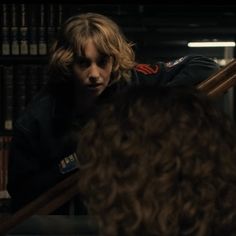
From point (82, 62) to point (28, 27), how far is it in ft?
4.84

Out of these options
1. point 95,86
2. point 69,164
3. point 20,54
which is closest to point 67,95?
point 95,86

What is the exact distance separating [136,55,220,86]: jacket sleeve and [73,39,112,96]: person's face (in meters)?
0.10

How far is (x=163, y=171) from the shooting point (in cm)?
88

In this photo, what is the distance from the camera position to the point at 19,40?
3.21 m

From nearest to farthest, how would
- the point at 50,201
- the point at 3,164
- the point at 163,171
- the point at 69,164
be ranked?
the point at 163,171 → the point at 50,201 → the point at 69,164 → the point at 3,164

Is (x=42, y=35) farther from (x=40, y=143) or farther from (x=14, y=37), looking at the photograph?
(x=40, y=143)

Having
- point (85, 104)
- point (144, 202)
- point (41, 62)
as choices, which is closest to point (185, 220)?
point (144, 202)

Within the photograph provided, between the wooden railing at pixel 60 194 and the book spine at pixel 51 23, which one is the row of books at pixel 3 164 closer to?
the book spine at pixel 51 23

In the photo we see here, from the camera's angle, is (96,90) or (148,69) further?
(148,69)

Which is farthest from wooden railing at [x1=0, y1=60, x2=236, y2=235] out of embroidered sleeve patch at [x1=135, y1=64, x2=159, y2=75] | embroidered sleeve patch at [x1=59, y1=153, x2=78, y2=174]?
embroidered sleeve patch at [x1=135, y1=64, x2=159, y2=75]

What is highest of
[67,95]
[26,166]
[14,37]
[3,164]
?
[14,37]

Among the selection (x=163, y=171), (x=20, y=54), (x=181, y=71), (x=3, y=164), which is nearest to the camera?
(x=163, y=171)

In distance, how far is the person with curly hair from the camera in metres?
1.78

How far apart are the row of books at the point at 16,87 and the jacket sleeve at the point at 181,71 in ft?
4.52
